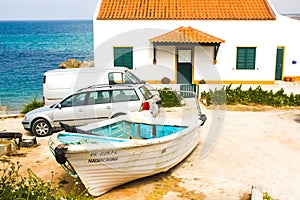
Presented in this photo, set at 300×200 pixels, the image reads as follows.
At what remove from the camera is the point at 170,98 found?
62.5 feet

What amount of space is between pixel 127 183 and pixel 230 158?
3.44 metres

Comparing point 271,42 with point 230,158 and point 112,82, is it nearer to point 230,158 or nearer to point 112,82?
point 112,82

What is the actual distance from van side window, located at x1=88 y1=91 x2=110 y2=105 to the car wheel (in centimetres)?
179

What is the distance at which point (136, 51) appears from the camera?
2212 cm

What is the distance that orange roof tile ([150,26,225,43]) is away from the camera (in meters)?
21.1

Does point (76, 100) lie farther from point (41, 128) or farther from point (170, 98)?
point (170, 98)

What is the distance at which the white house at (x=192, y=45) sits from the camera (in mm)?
22000

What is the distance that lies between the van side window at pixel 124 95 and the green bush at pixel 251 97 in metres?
6.35

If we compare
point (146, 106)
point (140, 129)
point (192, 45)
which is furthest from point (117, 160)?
point (192, 45)

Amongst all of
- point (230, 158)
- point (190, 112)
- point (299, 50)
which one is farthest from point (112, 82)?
point (299, 50)

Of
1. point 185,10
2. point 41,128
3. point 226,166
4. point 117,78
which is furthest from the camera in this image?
point 185,10

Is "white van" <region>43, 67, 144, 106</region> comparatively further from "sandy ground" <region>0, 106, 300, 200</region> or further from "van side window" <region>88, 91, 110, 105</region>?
"van side window" <region>88, 91, 110, 105</region>

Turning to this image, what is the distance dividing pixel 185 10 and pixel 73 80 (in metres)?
9.66

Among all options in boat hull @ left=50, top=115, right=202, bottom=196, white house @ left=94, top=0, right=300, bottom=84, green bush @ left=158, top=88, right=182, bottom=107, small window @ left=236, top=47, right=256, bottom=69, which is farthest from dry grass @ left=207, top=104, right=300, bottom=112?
boat hull @ left=50, top=115, right=202, bottom=196
